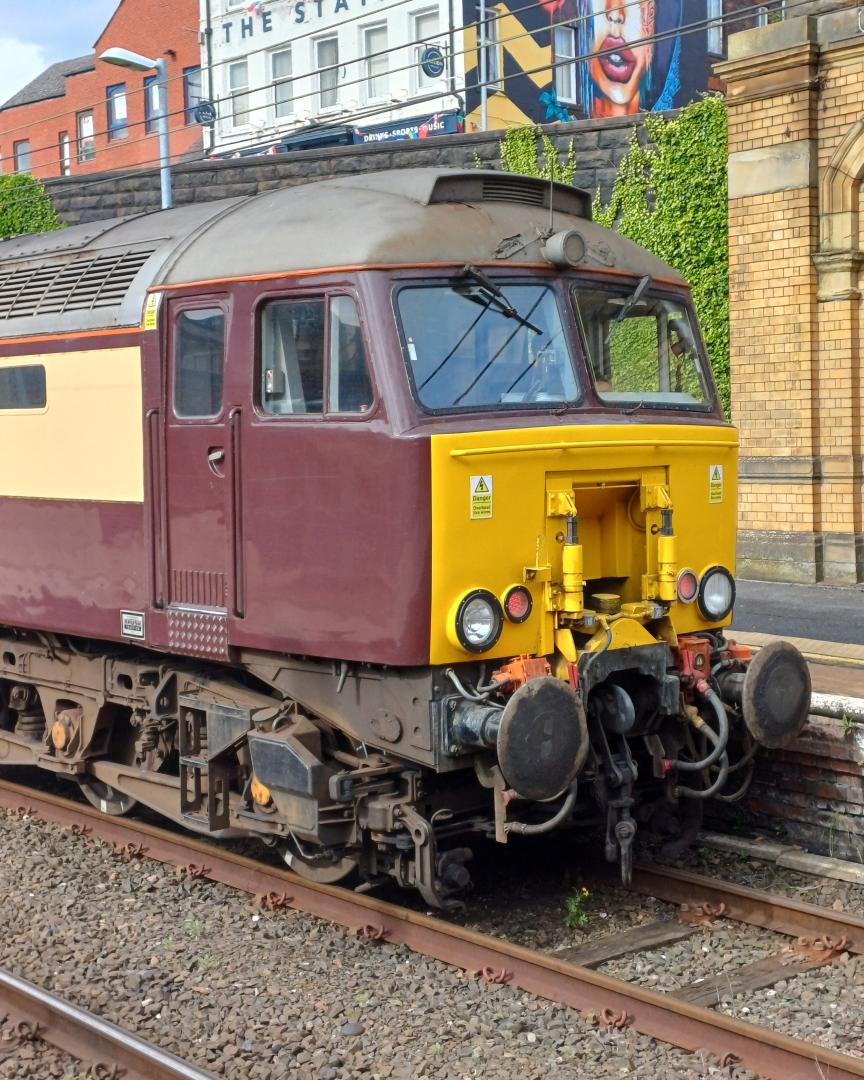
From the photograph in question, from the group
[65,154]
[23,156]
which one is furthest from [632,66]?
[23,156]

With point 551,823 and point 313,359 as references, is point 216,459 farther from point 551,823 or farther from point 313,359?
point 551,823

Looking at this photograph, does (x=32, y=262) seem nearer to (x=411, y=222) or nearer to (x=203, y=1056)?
(x=411, y=222)

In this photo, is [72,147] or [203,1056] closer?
[203,1056]

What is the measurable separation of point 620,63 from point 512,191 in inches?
1230

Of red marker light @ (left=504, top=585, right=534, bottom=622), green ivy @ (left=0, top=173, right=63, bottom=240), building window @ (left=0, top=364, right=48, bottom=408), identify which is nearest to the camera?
red marker light @ (left=504, top=585, right=534, bottom=622)

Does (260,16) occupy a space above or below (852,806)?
above

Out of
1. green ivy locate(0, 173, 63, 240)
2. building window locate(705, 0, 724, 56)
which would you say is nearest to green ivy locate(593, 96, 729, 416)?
green ivy locate(0, 173, 63, 240)

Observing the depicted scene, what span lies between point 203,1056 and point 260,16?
36.5m

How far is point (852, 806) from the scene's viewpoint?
25.7 feet

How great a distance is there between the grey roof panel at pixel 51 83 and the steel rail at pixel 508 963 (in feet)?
147

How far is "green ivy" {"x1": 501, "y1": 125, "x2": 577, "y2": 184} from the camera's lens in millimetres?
18938

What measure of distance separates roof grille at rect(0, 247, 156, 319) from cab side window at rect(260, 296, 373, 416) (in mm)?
1290

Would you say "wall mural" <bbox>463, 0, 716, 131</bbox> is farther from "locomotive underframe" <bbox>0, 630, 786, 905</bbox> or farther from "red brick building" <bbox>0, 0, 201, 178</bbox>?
"locomotive underframe" <bbox>0, 630, 786, 905</bbox>

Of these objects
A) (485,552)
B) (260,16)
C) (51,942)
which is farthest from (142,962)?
(260,16)
